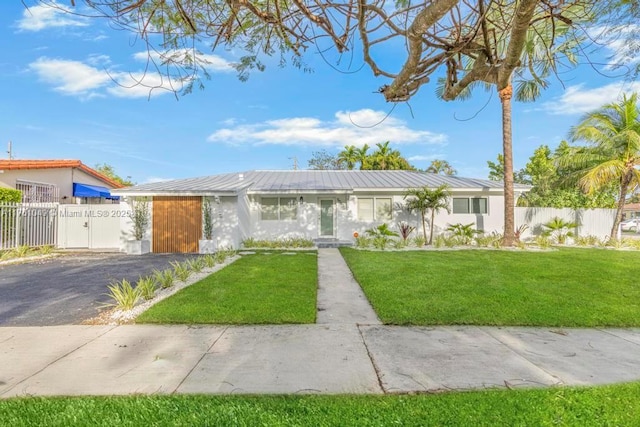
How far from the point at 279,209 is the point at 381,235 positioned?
5.11 metres

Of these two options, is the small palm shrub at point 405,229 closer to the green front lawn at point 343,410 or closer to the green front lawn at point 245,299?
the green front lawn at point 245,299

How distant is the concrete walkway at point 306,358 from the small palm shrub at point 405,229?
1113 cm

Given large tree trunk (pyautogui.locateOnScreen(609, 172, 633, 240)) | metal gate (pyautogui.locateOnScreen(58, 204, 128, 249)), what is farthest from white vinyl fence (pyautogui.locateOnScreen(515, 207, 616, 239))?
metal gate (pyautogui.locateOnScreen(58, 204, 128, 249))

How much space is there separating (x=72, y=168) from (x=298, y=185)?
12.3 meters

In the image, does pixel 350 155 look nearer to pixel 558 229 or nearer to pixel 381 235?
pixel 381 235

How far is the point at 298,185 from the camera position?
668 inches

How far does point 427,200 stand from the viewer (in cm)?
1524

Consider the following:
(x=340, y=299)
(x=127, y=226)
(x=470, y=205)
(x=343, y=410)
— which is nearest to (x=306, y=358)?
(x=343, y=410)

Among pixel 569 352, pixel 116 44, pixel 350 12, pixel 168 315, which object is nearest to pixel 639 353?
pixel 569 352

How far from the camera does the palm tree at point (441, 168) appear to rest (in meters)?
40.1

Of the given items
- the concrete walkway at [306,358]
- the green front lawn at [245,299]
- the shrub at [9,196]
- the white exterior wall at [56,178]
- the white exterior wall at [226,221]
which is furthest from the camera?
the white exterior wall at [56,178]

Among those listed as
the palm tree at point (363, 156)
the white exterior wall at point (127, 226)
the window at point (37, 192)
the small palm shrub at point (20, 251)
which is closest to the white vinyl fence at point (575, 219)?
the white exterior wall at point (127, 226)

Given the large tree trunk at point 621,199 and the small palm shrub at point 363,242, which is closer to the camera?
the small palm shrub at point 363,242

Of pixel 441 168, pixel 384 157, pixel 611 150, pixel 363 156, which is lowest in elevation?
pixel 611 150
